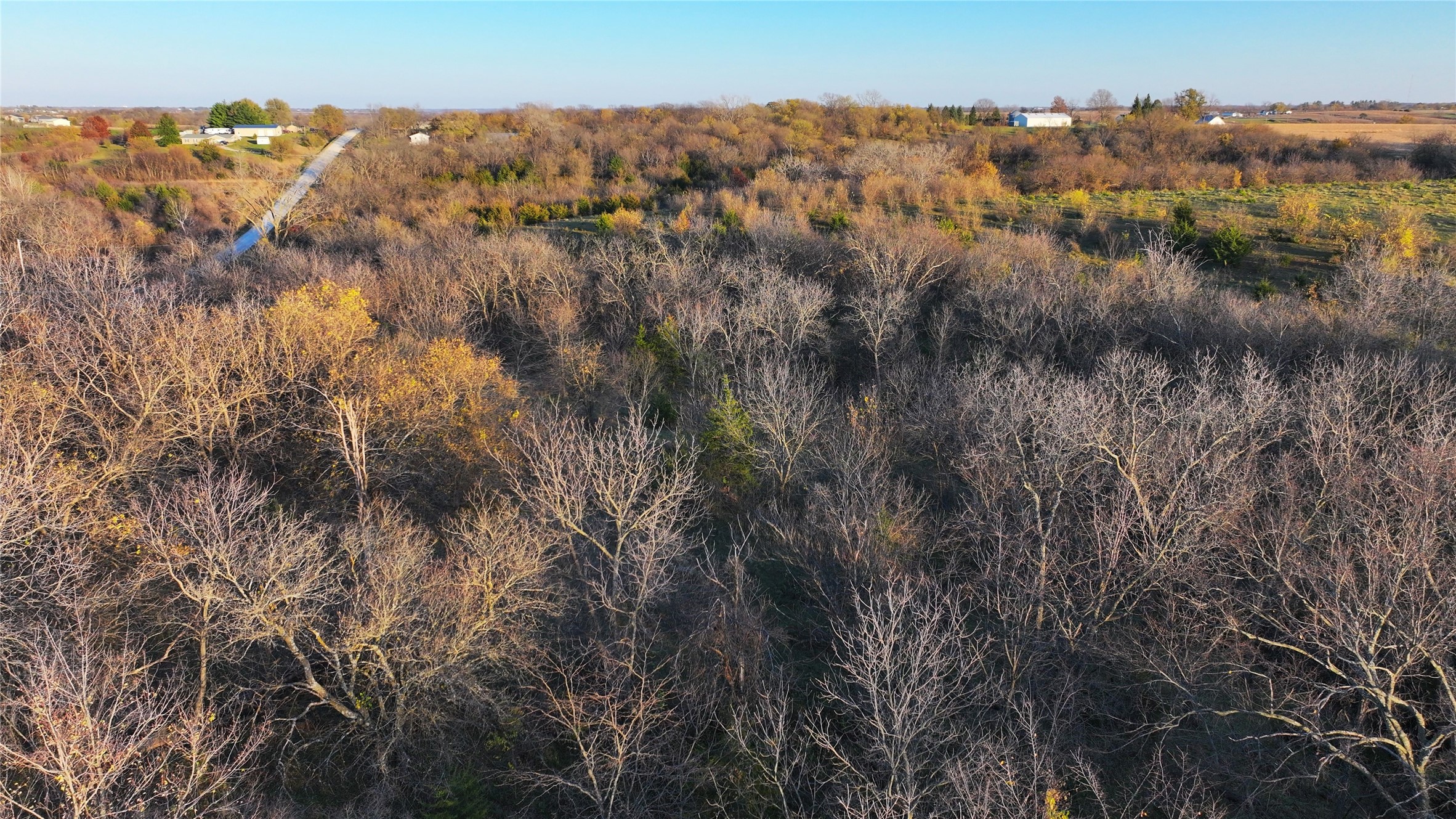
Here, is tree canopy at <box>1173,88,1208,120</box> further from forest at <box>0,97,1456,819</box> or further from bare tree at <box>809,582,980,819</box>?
bare tree at <box>809,582,980,819</box>

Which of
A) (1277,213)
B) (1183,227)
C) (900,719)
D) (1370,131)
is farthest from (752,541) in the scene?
(1370,131)

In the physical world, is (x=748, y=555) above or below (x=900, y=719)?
below

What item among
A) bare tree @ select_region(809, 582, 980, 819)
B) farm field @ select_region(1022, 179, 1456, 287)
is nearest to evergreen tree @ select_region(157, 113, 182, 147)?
farm field @ select_region(1022, 179, 1456, 287)

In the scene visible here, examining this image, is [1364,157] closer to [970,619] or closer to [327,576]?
[970,619]

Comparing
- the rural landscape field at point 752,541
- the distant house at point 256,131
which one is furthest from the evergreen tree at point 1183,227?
the distant house at point 256,131

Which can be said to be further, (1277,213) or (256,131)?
(256,131)

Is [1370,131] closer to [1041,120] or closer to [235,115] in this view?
[1041,120]

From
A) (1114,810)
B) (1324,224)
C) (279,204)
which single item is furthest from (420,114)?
(1114,810)
